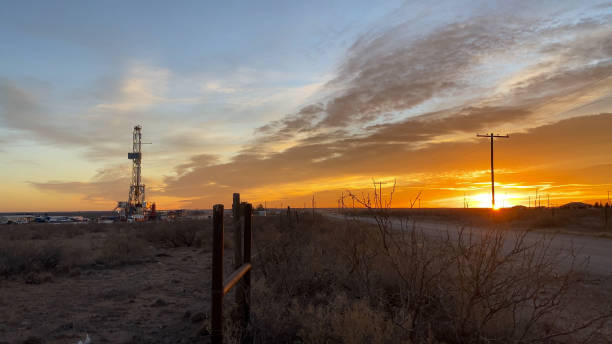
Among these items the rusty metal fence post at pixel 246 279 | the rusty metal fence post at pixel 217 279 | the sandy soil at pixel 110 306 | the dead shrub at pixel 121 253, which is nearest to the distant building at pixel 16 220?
the dead shrub at pixel 121 253

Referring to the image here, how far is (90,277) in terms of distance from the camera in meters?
11.6

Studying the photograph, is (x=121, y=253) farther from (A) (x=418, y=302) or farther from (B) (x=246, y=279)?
(A) (x=418, y=302)

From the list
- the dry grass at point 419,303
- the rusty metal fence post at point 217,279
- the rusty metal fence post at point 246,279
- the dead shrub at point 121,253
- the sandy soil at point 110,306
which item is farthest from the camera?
the dead shrub at point 121,253

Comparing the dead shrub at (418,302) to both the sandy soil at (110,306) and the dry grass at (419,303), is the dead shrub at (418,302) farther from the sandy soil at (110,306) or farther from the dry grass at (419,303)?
the sandy soil at (110,306)

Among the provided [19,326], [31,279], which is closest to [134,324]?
[19,326]

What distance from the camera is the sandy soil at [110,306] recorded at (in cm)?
639

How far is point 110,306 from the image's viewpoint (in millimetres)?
8219

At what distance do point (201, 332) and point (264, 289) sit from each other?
1.06 meters

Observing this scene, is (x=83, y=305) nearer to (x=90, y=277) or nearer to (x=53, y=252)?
(x=90, y=277)

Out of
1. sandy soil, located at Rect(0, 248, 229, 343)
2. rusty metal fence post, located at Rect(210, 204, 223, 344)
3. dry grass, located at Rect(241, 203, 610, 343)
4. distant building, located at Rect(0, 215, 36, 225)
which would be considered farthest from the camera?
distant building, located at Rect(0, 215, 36, 225)

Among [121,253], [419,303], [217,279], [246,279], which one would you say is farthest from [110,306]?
[121,253]

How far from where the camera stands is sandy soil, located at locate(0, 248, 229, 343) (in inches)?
251

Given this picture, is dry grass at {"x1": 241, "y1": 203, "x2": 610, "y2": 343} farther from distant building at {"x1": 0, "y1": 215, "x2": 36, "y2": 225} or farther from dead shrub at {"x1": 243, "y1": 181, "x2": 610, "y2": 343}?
distant building at {"x1": 0, "y1": 215, "x2": 36, "y2": 225}

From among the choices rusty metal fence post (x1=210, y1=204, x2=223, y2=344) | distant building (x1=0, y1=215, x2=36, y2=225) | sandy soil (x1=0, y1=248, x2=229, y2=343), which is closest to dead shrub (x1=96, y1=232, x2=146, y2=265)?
sandy soil (x1=0, y1=248, x2=229, y2=343)
